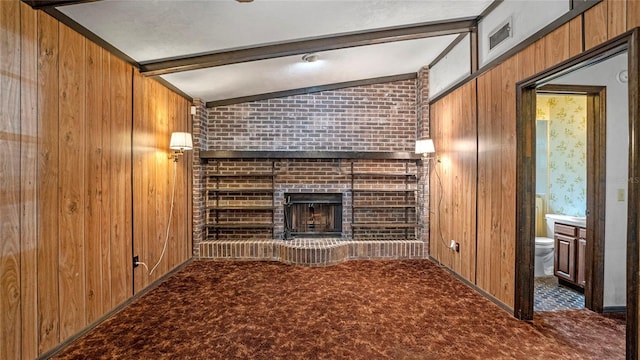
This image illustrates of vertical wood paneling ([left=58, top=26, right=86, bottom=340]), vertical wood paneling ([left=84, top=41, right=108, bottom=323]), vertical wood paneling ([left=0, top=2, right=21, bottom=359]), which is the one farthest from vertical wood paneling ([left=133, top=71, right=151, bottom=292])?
vertical wood paneling ([left=0, top=2, right=21, bottom=359])

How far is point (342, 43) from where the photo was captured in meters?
3.12

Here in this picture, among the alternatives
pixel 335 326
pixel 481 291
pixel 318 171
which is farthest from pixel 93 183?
pixel 481 291

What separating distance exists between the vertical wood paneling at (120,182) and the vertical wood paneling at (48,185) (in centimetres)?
60

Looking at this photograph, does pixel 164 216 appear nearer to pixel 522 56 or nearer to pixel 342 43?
pixel 342 43

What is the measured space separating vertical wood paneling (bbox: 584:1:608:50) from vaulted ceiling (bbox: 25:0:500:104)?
1.18m

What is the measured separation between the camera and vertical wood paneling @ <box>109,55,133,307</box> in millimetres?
2672

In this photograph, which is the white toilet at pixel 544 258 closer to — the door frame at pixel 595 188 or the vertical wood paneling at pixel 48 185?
the door frame at pixel 595 188

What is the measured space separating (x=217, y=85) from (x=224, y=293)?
2.70 meters

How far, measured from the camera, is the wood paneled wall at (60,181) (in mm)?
1754

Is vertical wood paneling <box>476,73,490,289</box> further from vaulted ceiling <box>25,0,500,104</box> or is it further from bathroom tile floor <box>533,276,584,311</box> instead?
vaulted ceiling <box>25,0,500,104</box>

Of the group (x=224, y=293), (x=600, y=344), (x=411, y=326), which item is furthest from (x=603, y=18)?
(x=224, y=293)

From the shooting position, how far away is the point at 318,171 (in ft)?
15.6

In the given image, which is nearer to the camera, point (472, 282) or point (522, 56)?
point (522, 56)

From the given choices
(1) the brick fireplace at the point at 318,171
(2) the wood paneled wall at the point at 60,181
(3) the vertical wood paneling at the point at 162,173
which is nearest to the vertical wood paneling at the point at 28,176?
(2) the wood paneled wall at the point at 60,181
